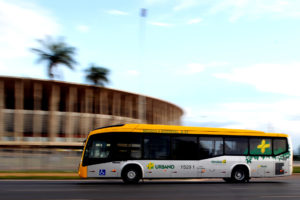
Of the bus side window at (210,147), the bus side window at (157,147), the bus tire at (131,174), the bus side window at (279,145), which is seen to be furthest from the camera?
the bus side window at (279,145)

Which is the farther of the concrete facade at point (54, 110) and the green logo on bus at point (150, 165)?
the concrete facade at point (54, 110)

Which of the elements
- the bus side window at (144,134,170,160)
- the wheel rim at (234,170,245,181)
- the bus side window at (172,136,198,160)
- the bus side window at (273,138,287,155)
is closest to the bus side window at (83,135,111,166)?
the bus side window at (144,134,170,160)

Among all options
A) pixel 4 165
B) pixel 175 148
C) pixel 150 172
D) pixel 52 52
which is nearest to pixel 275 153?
pixel 175 148

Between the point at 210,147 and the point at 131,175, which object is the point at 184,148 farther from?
the point at 131,175

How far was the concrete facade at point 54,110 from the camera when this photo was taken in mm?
53625

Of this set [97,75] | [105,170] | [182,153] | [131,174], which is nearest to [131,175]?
[131,174]

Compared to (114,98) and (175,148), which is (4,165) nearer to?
(175,148)

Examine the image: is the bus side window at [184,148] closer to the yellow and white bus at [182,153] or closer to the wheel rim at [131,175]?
the yellow and white bus at [182,153]

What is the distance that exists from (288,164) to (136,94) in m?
45.9

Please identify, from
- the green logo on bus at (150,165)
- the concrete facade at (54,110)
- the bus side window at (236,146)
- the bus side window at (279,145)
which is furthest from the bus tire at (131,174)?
the concrete facade at (54,110)

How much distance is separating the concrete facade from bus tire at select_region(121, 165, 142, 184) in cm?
3048

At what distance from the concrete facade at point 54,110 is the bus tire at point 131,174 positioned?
1200 inches

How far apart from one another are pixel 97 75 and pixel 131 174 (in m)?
41.0

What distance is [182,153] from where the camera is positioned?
1917cm
